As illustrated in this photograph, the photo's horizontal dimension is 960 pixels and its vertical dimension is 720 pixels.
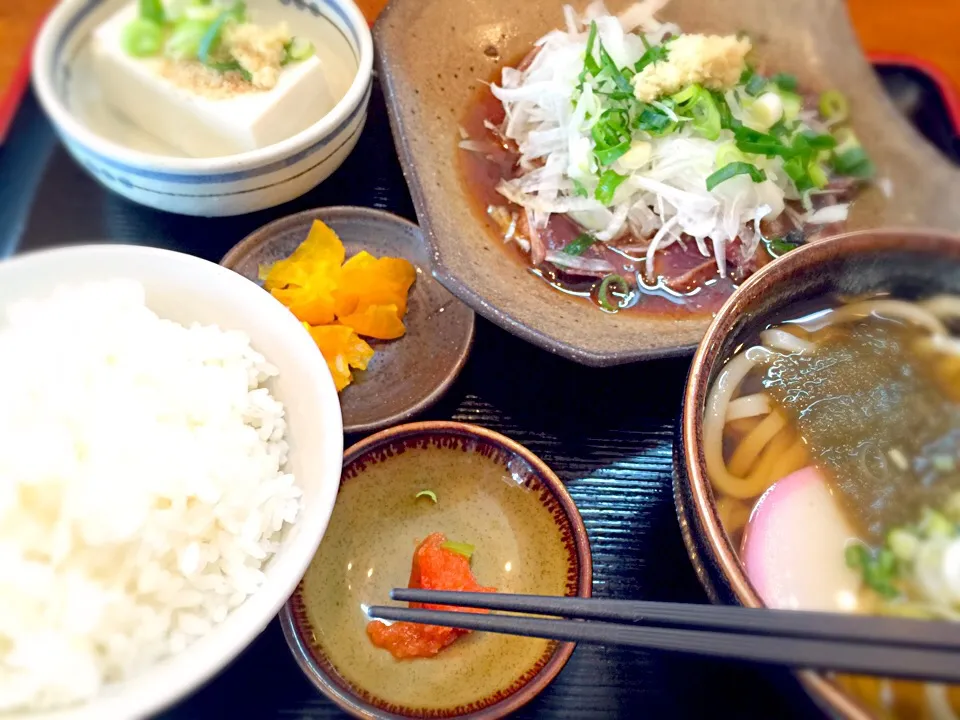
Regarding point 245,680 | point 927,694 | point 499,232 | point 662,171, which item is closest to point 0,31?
point 499,232

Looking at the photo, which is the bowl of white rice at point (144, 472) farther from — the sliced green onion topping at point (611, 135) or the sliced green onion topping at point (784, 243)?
the sliced green onion topping at point (784, 243)

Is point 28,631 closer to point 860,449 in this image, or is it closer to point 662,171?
point 860,449

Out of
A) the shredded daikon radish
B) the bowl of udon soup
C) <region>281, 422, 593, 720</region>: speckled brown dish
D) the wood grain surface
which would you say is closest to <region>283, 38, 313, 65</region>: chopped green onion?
the wood grain surface

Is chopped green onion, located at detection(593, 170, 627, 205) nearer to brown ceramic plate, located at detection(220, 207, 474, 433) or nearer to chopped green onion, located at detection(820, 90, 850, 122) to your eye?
brown ceramic plate, located at detection(220, 207, 474, 433)

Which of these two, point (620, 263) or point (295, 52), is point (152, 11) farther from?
point (620, 263)

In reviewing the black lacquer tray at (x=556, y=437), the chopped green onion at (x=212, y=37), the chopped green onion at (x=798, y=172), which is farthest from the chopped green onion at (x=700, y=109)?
the chopped green onion at (x=212, y=37)

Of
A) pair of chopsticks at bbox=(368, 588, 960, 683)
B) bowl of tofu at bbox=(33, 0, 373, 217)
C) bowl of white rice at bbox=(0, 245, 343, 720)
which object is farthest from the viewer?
bowl of tofu at bbox=(33, 0, 373, 217)

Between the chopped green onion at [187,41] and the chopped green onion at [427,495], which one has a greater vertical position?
the chopped green onion at [187,41]
